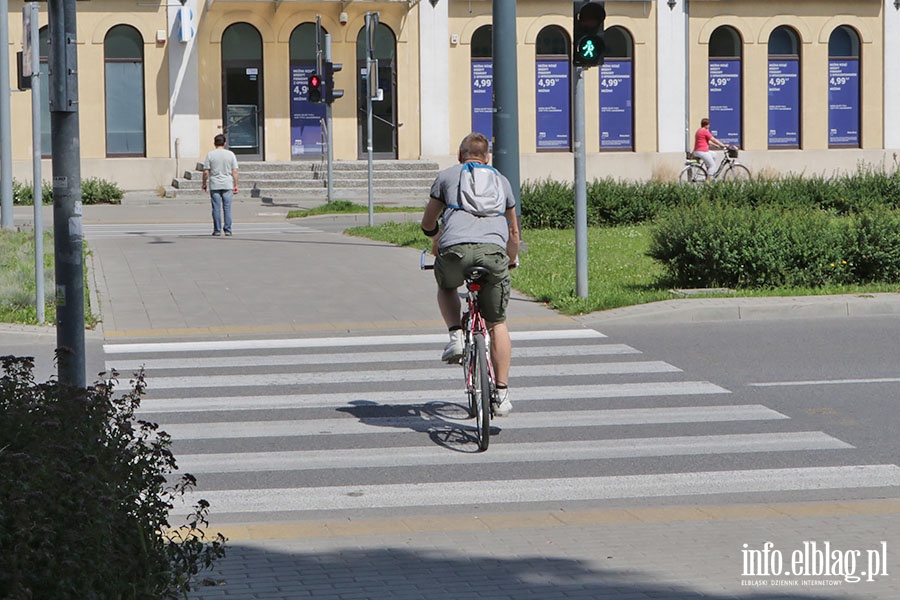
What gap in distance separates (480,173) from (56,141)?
311 cm

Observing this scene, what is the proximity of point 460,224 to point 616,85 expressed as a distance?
99.9ft

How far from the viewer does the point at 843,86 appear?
39.7m

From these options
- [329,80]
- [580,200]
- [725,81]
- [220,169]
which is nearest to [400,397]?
[580,200]

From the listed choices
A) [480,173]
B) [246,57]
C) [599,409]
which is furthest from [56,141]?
[246,57]

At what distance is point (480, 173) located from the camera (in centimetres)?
878

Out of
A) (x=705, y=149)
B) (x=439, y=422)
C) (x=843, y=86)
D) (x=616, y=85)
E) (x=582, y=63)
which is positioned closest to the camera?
(x=439, y=422)

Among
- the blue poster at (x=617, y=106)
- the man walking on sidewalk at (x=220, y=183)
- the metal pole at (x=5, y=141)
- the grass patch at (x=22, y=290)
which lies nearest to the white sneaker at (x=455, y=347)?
the grass patch at (x=22, y=290)

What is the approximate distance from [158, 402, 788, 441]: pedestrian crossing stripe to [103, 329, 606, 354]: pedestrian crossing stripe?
10.6 ft

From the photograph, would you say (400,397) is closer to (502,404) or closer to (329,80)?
(502,404)

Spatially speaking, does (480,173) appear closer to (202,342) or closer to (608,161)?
Result: (202,342)

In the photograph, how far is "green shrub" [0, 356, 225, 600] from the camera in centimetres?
388

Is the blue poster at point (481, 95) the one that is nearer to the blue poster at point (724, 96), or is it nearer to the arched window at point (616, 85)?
the arched window at point (616, 85)

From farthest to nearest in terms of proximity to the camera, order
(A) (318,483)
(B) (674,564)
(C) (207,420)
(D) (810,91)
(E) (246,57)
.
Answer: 1. (D) (810,91)
2. (E) (246,57)
3. (C) (207,420)
4. (A) (318,483)
5. (B) (674,564)

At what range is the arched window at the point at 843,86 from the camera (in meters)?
39.7
